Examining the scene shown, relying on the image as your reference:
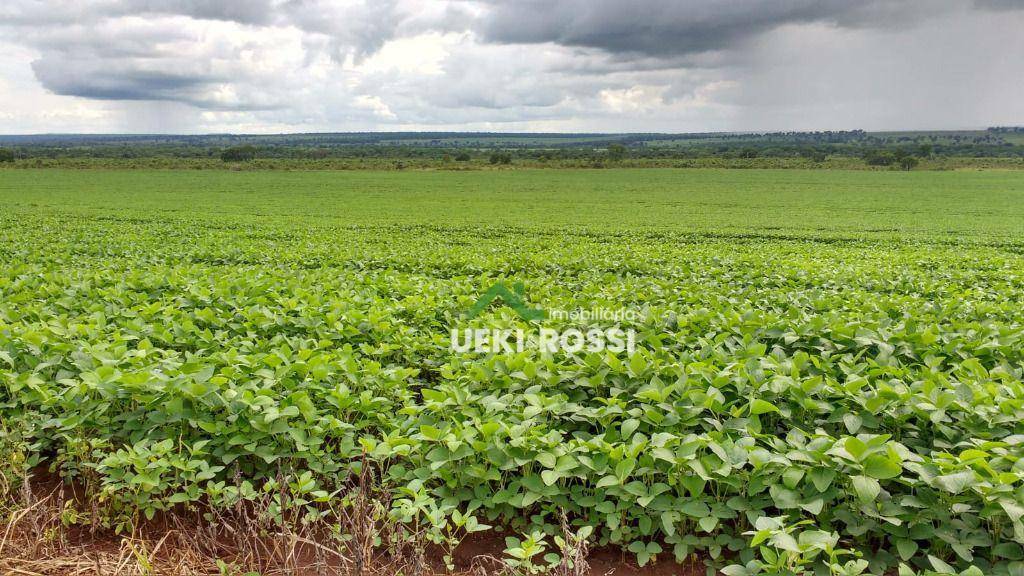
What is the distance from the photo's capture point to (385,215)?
35.9 m

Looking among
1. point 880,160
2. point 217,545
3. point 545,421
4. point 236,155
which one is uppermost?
point 236,155

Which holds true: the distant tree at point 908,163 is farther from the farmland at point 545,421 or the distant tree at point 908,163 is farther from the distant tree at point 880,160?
the farmland at point 545,421

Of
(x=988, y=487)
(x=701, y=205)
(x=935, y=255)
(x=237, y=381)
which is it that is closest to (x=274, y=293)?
(x=237, y=381)

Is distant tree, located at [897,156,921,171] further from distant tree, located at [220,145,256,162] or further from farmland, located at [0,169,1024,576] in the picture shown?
distant tree, located at [220,145,256,162]

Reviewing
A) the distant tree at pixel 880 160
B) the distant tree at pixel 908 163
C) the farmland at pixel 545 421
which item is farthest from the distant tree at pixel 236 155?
the distant tree at pixel 908 163

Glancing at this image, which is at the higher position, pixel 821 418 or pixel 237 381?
pixel 237 381

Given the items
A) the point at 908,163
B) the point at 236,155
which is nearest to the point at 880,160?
the point at 908,163

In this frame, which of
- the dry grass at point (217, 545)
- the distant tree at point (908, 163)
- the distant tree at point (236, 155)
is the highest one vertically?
the distant tree at point (236, 155)

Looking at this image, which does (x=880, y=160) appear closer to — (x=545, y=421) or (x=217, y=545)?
(x=545, y=421)

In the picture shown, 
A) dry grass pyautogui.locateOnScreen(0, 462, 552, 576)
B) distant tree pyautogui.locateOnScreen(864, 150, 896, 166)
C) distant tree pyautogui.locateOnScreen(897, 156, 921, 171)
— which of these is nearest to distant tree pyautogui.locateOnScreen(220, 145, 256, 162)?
distant tree pyautogui.locateOnScreen(864, 150, 896, 166)

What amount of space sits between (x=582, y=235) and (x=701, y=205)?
19.9 m

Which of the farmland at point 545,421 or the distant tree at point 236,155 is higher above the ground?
the distant tree at point 236,155

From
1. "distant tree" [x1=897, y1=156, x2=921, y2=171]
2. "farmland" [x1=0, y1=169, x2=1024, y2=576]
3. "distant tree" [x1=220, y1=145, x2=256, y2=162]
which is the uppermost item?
"distant tree" [x1=220, y1=145, x2=256, y2=162]

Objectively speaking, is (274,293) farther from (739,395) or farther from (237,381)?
(739,395)
